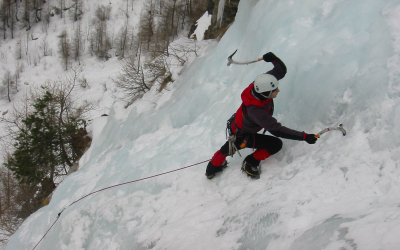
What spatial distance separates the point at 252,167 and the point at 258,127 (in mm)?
461

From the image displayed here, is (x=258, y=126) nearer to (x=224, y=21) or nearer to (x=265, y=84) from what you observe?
(x=265, y=84)

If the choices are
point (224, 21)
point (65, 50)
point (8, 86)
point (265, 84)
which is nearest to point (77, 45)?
point (65, 50)

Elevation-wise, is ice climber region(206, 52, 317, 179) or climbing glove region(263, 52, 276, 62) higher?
climbing glove region(263, 52, 276, 62)

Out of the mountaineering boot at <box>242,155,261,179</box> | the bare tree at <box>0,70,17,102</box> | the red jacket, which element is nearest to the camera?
the red jacket

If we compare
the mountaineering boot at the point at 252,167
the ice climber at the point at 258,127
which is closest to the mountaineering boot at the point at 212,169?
the ice climber at the point at 258,127

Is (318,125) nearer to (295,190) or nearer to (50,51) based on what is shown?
(295,190)

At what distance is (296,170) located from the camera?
92.4 inches

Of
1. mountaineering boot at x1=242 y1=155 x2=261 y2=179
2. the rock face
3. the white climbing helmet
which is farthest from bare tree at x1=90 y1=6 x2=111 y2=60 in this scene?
the white climbing helmet

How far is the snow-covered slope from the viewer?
1.70m

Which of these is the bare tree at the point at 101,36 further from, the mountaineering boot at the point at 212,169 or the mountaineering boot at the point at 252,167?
the mountaineering boot at the point at 252,167

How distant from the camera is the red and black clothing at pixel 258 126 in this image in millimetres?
2320

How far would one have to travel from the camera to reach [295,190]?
2037mm

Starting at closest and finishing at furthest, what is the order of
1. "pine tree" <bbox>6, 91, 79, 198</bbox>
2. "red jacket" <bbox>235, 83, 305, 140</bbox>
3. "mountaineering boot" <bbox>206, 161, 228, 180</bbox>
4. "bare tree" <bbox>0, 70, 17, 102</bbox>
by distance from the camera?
"red jacket" <bbox>235, 83, 305, 140</bbox> → "mountaineering boot" <bbox>206, 161, 228, 180</bbox> → "pine tree" <bbox>6, 91, 79, 198</bbox> → "bare tree" <bbox>0, 70, 17, 102</bbox>

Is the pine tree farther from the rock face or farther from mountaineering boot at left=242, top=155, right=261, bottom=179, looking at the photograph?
mountaineering boot at left=242, top=155, right=261, bottom=179
